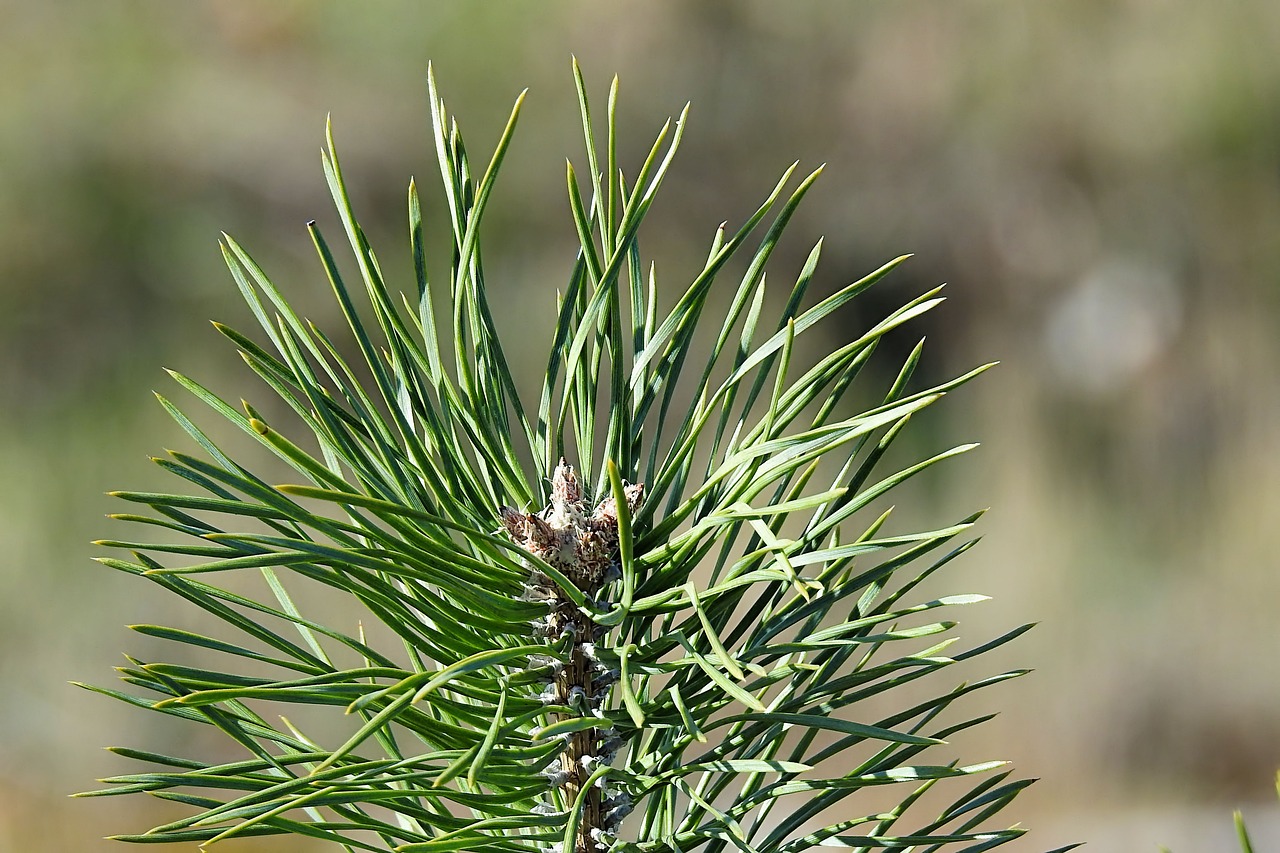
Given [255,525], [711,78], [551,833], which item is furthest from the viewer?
[711,78]

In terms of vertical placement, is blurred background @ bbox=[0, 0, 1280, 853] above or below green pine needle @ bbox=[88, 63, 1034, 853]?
above

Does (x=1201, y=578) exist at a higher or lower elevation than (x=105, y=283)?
lower

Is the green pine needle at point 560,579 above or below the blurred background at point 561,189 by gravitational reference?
below

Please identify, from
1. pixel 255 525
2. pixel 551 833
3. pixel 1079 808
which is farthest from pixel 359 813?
pixel 1079 808

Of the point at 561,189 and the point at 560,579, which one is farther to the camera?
the point at 561,189

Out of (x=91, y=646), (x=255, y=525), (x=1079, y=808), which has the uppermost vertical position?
(x=91, y=646)

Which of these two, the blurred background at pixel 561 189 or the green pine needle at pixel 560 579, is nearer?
the green pine needle at pixel 560 579

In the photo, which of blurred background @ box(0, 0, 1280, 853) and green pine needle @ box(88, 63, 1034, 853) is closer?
green pine needle @ box(88, 63, 1034, 853)

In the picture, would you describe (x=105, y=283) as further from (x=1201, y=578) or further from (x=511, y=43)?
(x=1201, y=578)
